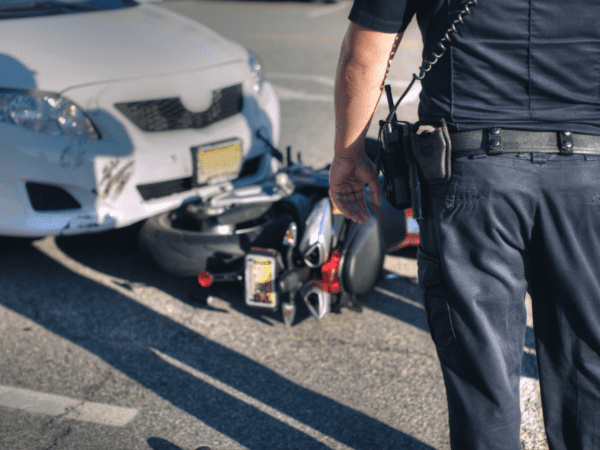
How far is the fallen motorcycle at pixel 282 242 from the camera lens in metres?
2.66

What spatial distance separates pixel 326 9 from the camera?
13.3 m

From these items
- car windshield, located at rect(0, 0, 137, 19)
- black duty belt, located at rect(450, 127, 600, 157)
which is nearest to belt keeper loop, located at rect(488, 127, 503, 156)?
black duty belt, located at rect(450, 127, 600, 157)

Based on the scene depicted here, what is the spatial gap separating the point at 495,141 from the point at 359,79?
1.12ft

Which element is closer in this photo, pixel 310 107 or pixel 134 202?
pixel 134 202

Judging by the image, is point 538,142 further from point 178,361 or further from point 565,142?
point 178,361

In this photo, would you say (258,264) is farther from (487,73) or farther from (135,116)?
(487,73)

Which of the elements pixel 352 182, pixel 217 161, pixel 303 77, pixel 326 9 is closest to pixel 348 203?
pixel 352 182

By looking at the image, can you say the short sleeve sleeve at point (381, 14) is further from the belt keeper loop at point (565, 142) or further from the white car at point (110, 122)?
the white car at point (110, 122)

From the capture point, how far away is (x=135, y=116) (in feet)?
10.2

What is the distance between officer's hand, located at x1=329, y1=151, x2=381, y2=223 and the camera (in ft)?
5.32

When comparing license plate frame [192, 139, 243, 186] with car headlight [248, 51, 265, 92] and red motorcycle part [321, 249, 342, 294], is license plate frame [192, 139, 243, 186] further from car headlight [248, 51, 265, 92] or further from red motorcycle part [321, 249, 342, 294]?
red motorcycle part [321, 249, 342, 294]

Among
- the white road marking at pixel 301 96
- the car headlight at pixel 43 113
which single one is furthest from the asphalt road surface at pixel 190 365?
the white road marking at pixel 301 96

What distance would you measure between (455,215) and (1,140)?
7.70ft

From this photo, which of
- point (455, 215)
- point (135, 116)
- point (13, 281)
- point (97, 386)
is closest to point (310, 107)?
point (135, 116)
